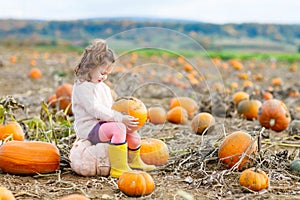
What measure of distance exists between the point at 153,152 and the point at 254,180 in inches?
35.7

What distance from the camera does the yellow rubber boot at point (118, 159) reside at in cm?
441

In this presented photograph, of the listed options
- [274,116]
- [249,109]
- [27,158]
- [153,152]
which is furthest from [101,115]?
[249,109]

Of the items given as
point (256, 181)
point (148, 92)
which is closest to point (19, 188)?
point (256, 181)

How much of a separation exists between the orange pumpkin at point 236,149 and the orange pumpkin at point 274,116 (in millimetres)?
2010

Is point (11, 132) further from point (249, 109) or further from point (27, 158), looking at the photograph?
point (249, 109)

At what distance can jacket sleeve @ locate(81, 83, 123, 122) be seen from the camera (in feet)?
14.3

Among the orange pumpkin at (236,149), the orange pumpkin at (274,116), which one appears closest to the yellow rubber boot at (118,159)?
the orange pumpkin at (236,149)

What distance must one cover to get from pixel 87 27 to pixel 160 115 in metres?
30.4

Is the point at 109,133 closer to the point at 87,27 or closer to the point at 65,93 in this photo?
the point at 65,93

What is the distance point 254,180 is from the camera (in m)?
4.14

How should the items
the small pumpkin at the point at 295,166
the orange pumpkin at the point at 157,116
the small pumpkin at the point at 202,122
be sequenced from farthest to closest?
1. the small pumpkin at the point at 202,122
2. the orange pumpkin at the point at 157,116
3. the small pumpkin at the point at 295,166

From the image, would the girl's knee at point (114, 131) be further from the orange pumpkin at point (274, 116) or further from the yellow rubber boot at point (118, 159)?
the orange pumpkin at point (274, 116)

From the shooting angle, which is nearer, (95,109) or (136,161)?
(95,109)

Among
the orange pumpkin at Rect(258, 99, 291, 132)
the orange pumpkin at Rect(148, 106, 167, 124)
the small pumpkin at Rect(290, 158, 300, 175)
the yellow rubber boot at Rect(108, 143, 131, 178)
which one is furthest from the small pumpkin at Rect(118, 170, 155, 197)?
the orange pumpkin at Rect(258, 99, 291, 132)
